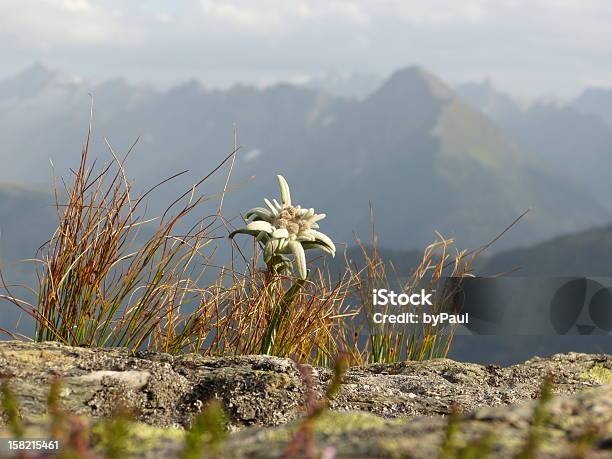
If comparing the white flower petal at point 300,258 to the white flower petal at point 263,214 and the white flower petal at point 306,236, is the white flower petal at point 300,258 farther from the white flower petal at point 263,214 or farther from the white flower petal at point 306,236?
the white flower petal at point 263,214

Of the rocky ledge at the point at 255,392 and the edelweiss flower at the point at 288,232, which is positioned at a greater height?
the edelweiss flower at the point at 288,232

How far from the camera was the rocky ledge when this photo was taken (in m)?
2.29

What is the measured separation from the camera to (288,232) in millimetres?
4477

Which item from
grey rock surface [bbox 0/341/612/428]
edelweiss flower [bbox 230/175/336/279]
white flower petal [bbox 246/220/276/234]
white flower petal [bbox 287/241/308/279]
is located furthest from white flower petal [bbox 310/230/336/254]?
grey rock surface [bbox 0/341/612/428]

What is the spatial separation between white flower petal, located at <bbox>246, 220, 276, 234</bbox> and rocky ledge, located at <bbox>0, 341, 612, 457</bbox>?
27.0 inches

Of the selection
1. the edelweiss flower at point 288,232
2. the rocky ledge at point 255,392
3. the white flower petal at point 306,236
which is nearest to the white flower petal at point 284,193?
the edelweiss flower at point 288,232

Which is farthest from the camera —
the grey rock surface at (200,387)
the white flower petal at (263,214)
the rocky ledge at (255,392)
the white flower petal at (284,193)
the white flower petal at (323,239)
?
the white flower petal at (284,193)

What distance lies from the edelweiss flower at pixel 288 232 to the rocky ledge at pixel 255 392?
0.62 meters

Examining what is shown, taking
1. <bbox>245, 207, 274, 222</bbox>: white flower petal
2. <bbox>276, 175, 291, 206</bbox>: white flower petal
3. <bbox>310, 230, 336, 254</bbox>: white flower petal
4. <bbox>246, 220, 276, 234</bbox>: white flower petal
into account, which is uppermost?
<bbox>276, 175, 291, 206</bbox>: white flower petal

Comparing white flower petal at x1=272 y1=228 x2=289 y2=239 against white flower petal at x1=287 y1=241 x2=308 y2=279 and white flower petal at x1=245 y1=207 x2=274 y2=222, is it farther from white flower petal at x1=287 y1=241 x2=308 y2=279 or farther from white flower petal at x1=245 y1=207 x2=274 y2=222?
white flower petal at x1=245 y1=207 x2=274 y2=222

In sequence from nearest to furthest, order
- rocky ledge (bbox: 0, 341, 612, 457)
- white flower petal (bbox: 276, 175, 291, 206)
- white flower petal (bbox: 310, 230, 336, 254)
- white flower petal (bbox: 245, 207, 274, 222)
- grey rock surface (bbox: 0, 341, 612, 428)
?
rocky ledge (bbox: 0, 341, 612, 457) → grey rock surface (bbox: 0, 341, 612, 428) → white flower petal (bbox: 310, 230, 336, 254) → white flower petal (bbox: 245, 207, 274, 222) → white flower petal (bbox: 276, 175, 291, 206)

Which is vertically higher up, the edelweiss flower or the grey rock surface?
the edelweiss flower

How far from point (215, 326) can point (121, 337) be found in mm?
638

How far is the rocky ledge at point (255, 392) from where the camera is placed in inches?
90.4
